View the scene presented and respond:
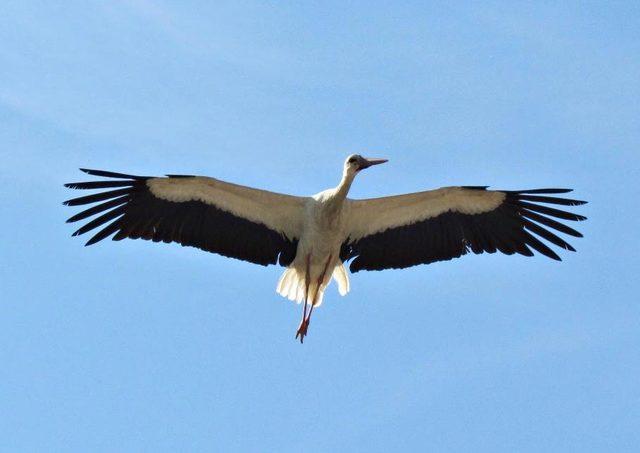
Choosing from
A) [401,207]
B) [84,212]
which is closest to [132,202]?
[84,212]

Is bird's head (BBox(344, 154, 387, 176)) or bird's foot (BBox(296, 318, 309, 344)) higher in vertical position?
bird's head (BBox(344, 154, 387, 176))

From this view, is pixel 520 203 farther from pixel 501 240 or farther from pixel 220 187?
pixel 220 187

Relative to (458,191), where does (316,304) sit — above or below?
below

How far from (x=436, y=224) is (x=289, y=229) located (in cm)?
165

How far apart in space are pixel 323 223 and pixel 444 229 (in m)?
1.47

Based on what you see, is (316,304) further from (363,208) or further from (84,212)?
(84,212)

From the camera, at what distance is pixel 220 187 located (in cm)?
1609

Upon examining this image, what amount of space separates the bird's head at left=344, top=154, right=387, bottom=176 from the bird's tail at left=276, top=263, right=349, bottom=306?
1.08 m

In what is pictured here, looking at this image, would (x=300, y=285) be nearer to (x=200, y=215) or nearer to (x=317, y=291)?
(x=317, y=291)

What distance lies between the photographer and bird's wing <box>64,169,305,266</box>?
15.9m

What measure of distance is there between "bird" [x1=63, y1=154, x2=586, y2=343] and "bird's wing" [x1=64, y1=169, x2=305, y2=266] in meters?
0.01

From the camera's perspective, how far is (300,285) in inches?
647

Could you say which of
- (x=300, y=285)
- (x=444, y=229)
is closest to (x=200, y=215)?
(x=300, y=285)

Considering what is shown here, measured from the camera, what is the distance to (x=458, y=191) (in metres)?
16.4
